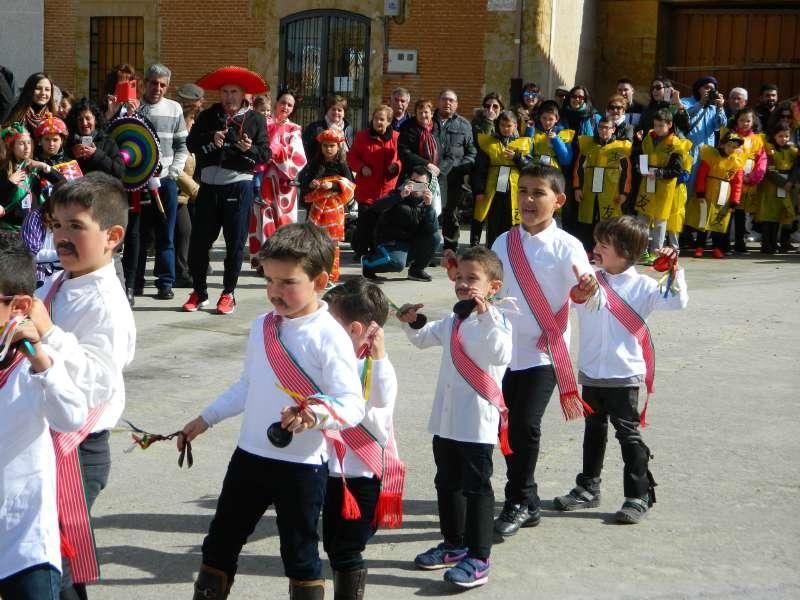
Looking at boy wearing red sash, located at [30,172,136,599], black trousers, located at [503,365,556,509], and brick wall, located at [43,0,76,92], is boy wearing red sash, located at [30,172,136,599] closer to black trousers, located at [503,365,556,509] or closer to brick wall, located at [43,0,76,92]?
black trousers, located at [503,365,556,509]

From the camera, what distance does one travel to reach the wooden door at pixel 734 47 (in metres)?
20.8

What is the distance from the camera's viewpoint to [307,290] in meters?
4.01

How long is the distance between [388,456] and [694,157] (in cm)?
1122

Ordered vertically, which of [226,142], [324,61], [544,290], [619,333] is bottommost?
[619,333]

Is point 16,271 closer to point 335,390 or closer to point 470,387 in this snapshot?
point 335,390

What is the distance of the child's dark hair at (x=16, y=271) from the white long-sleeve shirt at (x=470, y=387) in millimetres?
1810

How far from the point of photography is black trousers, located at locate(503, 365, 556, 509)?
5.45m

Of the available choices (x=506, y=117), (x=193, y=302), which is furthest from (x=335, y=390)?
(x=506, y=117)

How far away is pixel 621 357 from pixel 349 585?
194cm

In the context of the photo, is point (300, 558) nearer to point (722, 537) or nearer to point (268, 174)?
point (722, 537)

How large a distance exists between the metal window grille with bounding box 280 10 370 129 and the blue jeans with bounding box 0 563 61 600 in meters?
19.0

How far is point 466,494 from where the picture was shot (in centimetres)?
496

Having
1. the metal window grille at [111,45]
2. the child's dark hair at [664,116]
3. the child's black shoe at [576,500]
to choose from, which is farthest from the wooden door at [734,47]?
the child's black shoe at [576,500]

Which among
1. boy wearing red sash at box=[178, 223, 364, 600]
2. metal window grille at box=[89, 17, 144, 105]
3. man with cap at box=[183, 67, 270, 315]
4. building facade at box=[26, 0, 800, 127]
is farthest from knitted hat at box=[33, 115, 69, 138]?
metal window grille at box=[89, 17, 144, 105]
